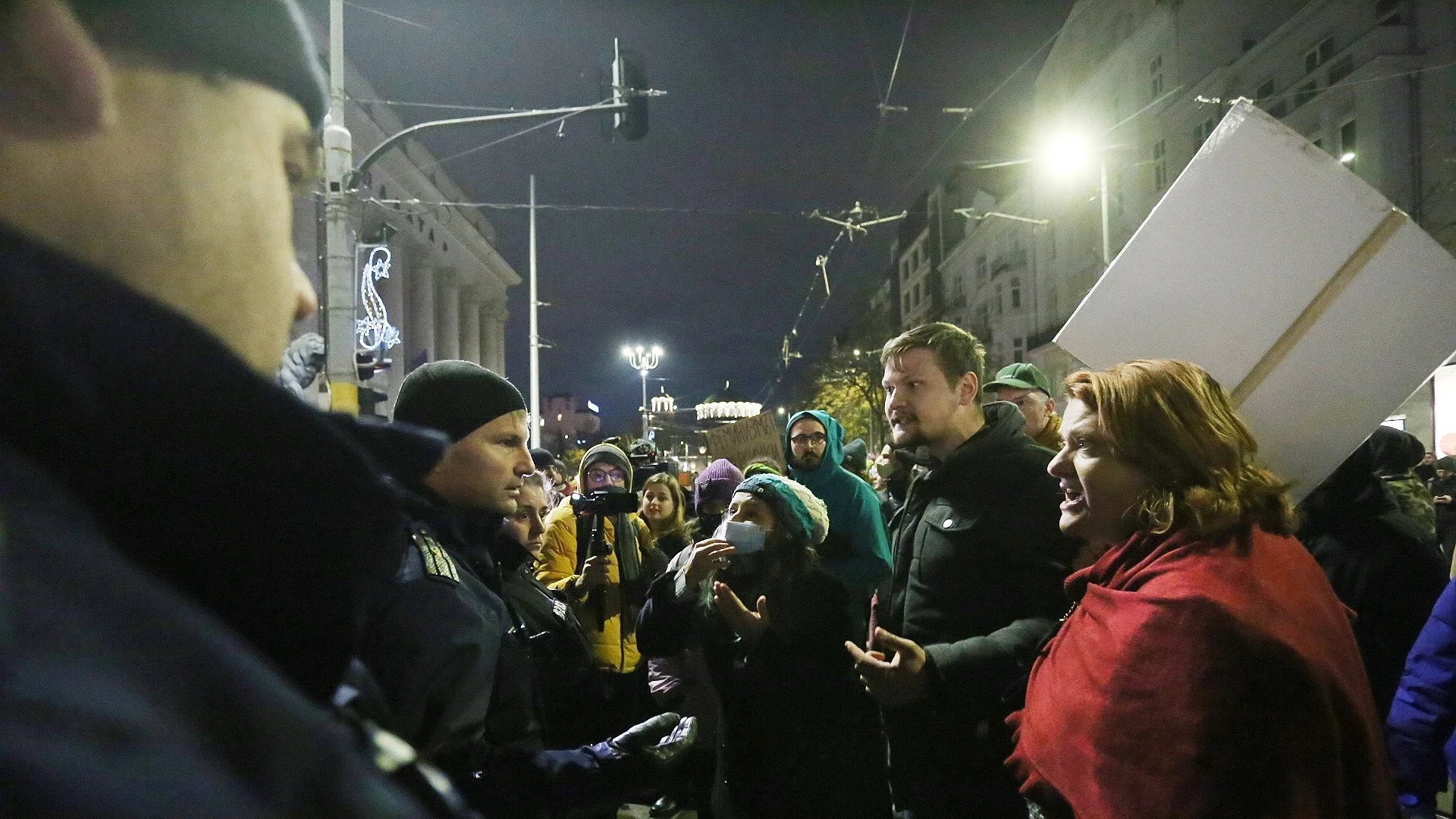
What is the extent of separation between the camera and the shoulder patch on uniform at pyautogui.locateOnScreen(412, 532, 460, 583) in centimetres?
138

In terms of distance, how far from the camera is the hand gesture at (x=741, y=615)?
10.0ft

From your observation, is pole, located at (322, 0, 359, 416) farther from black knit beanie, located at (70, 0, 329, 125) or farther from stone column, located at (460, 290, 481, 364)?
stone column, located at (460, 290, 481, 364)

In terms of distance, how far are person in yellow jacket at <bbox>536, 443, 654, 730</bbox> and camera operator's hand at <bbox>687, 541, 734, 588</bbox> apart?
1.85ft

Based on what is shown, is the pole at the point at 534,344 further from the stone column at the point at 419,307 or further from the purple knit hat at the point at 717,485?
the purple knit hat at the point at 717,485

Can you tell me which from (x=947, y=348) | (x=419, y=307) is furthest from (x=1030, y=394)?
(x=419, y=307)

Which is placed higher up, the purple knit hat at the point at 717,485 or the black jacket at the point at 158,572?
the black jacket at the point at 158,572

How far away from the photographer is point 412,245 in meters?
14.6

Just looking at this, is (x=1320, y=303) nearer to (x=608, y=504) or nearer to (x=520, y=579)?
(x=520, y=579)

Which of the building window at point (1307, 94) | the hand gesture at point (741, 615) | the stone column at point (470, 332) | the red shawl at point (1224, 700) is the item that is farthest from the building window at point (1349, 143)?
the stone column at point (470, 332)

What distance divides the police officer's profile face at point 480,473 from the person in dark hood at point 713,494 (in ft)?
11.4

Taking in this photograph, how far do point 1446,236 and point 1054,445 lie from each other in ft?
60.2

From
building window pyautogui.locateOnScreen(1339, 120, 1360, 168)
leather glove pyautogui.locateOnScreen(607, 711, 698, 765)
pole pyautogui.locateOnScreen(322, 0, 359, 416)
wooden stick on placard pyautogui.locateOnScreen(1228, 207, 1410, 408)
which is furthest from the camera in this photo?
building window pyautogui.locateOnScreen(1339, 120, 1360, 168)

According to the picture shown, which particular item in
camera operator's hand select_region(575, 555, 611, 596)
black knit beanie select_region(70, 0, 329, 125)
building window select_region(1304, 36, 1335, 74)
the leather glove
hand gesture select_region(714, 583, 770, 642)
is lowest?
camera operator's hand select_region(575, 555, 611, 596)

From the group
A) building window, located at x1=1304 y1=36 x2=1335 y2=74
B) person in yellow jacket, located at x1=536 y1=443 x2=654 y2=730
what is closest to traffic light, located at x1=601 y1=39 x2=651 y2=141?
person in yellow jacket, located at x1=536 y1=443 x2=654 y2=730
